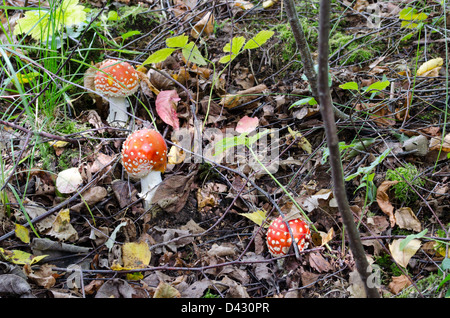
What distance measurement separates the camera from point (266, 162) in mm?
2924

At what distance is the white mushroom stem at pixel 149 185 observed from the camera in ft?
8.95

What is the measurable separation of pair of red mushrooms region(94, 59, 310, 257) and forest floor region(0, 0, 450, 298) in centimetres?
10

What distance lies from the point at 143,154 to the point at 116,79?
2.55ft

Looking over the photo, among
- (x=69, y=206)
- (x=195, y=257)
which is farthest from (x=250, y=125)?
(x=69, y=206)

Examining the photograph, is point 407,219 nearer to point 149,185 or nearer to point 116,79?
point 149,185

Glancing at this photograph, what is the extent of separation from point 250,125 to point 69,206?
4.86 ft

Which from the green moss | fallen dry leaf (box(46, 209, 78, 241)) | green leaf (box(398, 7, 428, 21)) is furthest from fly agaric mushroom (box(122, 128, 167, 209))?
A: green leaf (box(398, 7, 428, 21))

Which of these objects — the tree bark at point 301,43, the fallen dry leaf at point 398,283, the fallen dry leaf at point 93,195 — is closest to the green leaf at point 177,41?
the tree bark at point 301,43

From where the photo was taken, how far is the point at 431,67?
3.04 metres

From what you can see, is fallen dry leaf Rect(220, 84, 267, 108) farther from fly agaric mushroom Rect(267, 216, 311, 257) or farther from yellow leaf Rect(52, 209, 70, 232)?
yellow leaf Rect(52, 209, 70, 232)

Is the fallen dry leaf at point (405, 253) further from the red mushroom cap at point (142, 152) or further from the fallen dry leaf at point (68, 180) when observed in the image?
the fallen dry leaf at point (68, 180)

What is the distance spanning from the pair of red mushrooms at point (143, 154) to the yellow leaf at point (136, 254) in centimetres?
45
